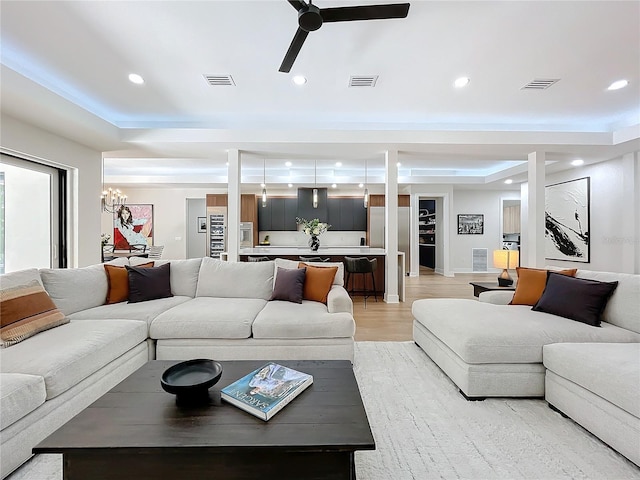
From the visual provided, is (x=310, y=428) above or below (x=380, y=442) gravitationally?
above

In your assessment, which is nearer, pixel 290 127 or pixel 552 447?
pixel 552 447

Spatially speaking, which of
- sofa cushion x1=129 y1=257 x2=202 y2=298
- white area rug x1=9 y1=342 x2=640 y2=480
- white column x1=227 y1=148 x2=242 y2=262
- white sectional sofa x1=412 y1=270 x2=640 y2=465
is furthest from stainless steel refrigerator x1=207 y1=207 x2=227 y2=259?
white area rug x1=9 y1=342 x2=640 y2=480

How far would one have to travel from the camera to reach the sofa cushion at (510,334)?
2.17m

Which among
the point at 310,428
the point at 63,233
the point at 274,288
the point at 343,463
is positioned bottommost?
the point at 343,463

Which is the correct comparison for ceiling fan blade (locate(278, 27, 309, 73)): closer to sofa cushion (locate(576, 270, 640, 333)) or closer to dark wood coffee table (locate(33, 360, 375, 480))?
dark wood coffee table (locate(33, 360, 375, 480))

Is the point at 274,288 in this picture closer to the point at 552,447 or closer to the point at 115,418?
the point at 115,418

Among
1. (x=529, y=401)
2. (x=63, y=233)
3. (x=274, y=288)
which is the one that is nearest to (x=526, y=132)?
(x=529, y=401)

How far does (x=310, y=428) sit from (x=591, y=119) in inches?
248

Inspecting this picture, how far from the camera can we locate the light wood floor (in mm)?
3703

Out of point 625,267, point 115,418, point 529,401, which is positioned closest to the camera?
point 115,418

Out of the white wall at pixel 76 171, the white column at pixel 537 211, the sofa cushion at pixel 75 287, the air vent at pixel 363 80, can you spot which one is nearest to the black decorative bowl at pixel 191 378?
the sofa cushion at pixel 75 287

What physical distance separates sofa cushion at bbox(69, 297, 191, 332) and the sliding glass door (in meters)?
2.26

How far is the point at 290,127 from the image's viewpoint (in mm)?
5031

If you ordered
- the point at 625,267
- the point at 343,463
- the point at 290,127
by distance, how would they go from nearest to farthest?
the point at 343,463 < the point at 290,127 < the point at 625,267
